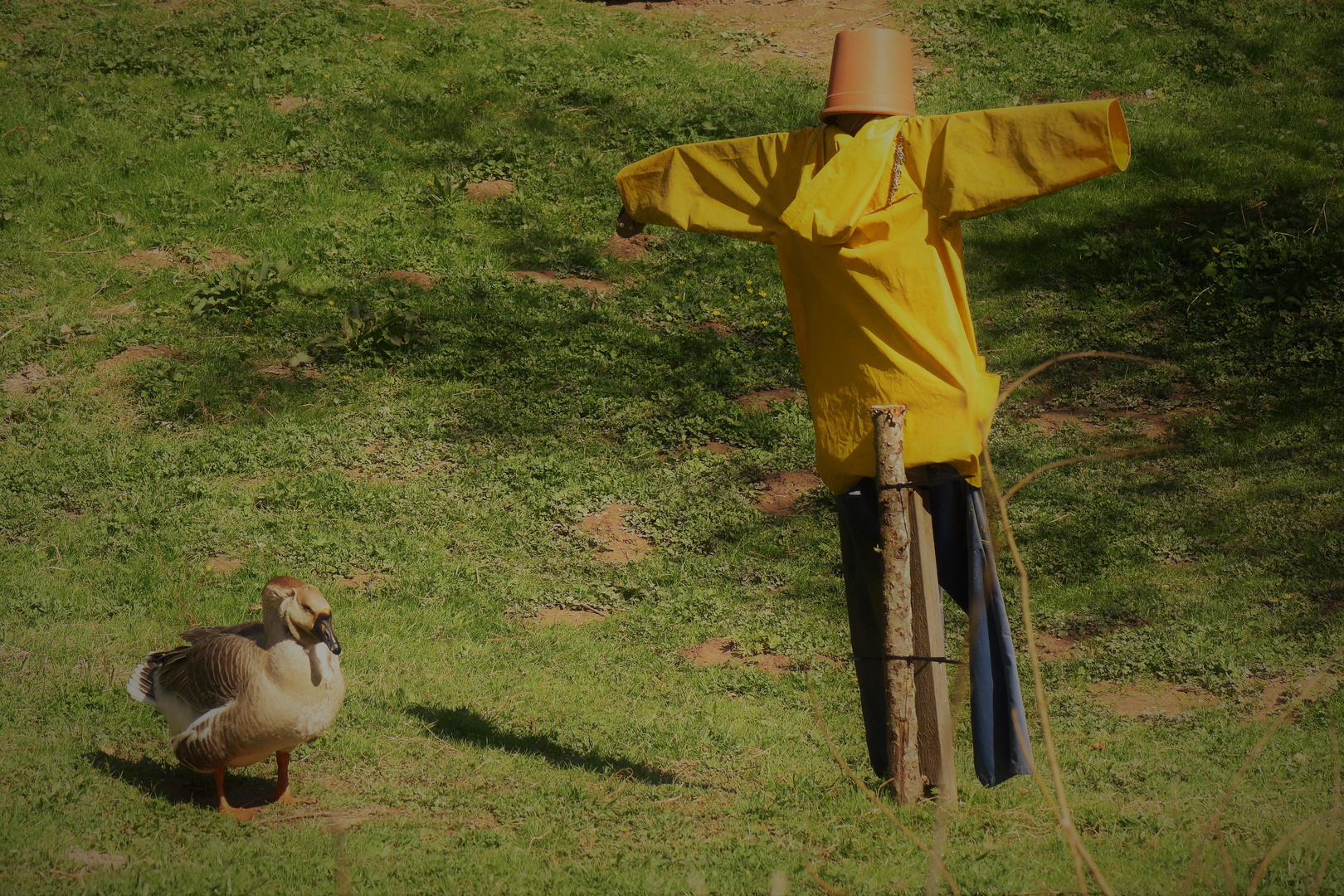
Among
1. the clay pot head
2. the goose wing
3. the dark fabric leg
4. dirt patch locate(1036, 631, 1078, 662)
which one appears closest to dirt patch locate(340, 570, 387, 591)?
the goose wing

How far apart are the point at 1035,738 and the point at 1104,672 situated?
2.97 feet

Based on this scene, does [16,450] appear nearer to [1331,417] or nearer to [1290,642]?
[1290,642]

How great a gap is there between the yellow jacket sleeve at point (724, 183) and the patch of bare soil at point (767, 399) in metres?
4.13

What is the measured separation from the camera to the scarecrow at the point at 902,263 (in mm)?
3668

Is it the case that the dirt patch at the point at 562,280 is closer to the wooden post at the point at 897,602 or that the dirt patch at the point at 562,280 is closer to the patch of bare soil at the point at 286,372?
the patch of bare soil at the point at 286,372

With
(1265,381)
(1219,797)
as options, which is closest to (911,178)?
(1219,797)

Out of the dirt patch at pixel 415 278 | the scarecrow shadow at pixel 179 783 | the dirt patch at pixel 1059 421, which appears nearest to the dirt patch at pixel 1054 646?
the dirt patch at pixel 1059 421

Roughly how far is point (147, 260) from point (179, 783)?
6.48 meters

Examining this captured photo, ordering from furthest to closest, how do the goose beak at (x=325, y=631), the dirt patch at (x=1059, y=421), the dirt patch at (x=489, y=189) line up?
the dirt patch at (x=489, y=189)
the dirt patch at (x=1059, y=421)
the goose beak at (x=325, y=631)

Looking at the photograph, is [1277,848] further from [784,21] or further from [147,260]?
[784,21]

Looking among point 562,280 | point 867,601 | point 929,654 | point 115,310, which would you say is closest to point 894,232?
point 867,601

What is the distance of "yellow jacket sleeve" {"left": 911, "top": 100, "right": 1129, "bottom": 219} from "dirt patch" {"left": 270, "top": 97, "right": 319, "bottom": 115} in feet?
30.8

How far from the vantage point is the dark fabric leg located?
4211mm

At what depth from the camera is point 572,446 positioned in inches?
313
